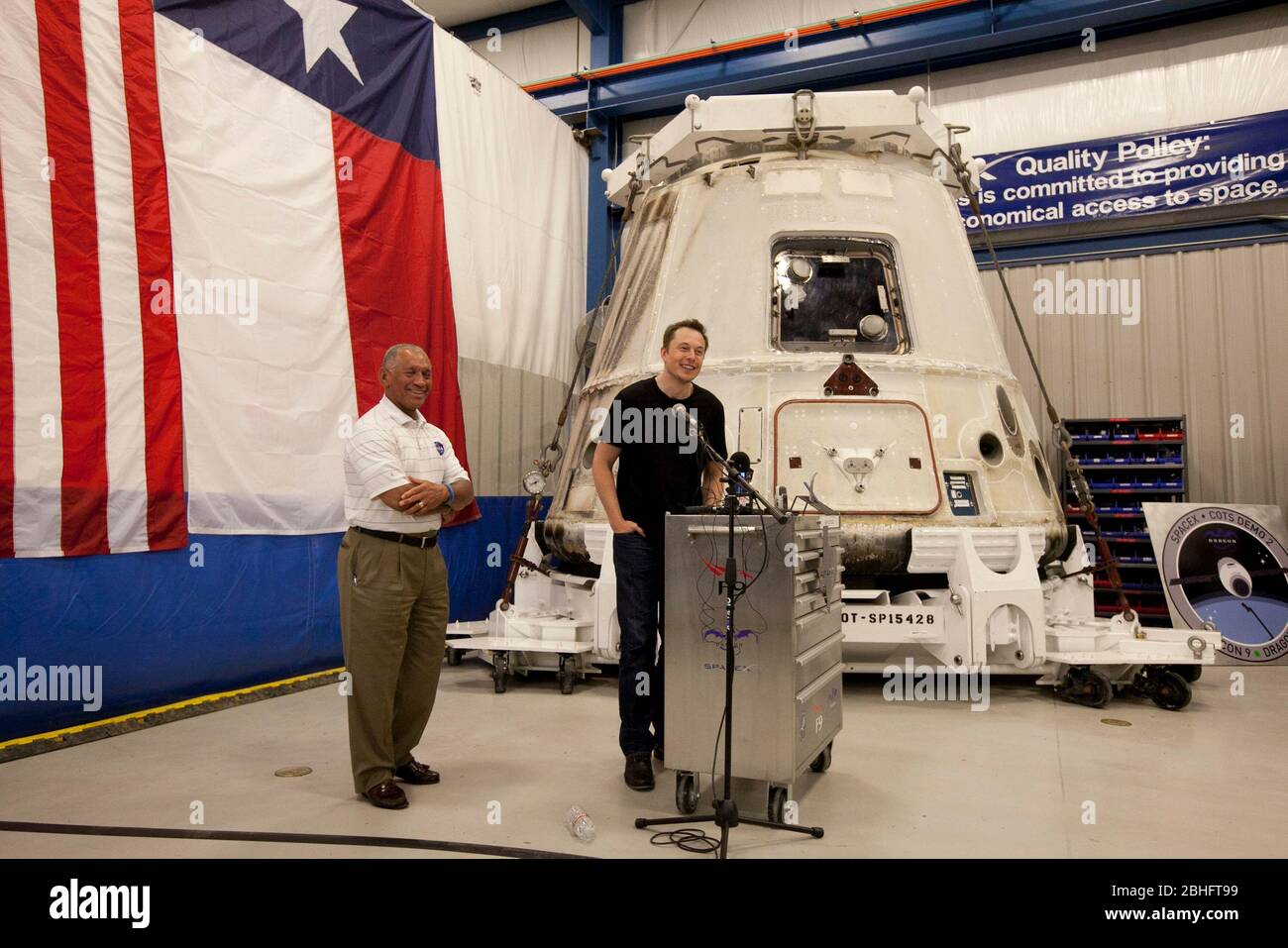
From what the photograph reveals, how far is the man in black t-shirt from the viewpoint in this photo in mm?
3150

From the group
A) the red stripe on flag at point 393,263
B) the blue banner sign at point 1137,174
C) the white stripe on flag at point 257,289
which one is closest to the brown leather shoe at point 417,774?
the white stripe on flag at point 257,289

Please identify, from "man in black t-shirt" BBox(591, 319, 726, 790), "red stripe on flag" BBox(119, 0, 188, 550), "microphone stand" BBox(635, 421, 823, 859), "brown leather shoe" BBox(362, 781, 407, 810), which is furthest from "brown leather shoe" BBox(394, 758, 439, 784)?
"red stripe on flag" BBox(119, 0, 188, 550)

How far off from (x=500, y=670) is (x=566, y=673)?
39 centimetres

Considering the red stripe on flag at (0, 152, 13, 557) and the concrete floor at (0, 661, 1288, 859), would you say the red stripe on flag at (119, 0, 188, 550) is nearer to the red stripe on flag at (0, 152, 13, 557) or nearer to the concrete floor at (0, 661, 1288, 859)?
the red stripe on flag at (0, 152, 13, 557)

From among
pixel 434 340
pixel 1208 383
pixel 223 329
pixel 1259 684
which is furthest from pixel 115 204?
pixel 1208 383

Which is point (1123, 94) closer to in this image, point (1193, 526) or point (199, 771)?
point (1193, 526)

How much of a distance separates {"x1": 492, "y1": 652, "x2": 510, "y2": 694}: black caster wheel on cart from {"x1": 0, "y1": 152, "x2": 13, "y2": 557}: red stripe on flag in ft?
7.95

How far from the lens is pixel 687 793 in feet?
9.46

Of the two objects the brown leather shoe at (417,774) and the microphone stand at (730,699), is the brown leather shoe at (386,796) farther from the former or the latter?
the microphone stand at (730,699)

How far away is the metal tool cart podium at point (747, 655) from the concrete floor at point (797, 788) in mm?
236

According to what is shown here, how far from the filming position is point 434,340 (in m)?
6.75

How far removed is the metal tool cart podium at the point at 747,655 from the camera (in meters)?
2.77

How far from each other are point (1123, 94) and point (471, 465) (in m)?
6.70

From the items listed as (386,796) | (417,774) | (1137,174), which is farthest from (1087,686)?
(1137,174)
